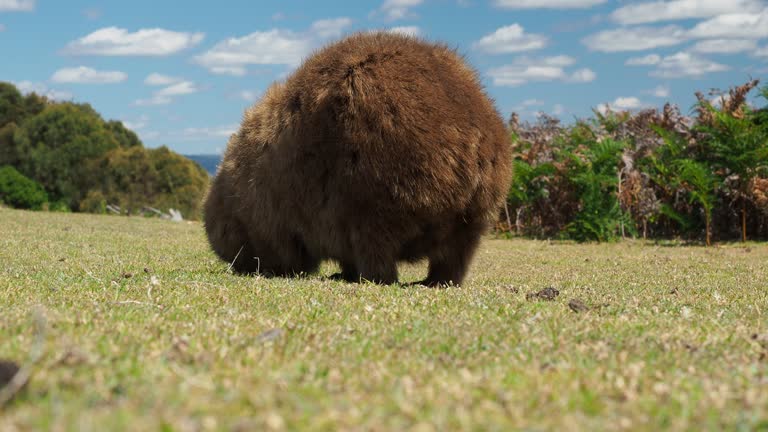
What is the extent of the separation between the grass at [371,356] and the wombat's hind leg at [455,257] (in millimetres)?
437

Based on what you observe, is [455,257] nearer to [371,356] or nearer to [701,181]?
[371,356]

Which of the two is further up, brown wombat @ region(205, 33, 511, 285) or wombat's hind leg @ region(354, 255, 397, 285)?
brown wombat @ region(205, 33, 511, 285)

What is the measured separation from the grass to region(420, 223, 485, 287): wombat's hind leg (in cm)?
44

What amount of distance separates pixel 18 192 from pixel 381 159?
29.9 metres

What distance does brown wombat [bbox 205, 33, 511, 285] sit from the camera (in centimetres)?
530

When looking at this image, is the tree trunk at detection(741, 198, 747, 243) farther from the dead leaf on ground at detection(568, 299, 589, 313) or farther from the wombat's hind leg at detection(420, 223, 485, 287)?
the dead leaf on ground at detection(568, 299, 589, 313)

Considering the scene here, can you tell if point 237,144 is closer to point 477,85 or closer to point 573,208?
point 477,85

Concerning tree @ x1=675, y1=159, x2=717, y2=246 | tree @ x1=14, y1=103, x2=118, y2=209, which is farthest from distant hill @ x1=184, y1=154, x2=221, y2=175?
tree @ x1=675, y1=159, x2=717, y2=246

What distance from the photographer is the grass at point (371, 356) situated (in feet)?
7.45

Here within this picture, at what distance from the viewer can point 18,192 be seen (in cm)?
3130

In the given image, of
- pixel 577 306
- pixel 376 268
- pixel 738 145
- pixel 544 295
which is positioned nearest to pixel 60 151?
pixel 738 145

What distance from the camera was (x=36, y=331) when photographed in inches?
137

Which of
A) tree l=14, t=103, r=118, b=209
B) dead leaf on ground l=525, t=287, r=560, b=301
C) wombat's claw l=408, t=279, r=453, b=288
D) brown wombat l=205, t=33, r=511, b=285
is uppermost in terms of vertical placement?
tree l=14, t=103, r=118, b=209

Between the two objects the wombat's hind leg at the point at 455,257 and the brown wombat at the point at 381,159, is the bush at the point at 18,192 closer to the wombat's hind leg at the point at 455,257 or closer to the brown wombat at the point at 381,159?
the brown wombat at the point at 381,159
